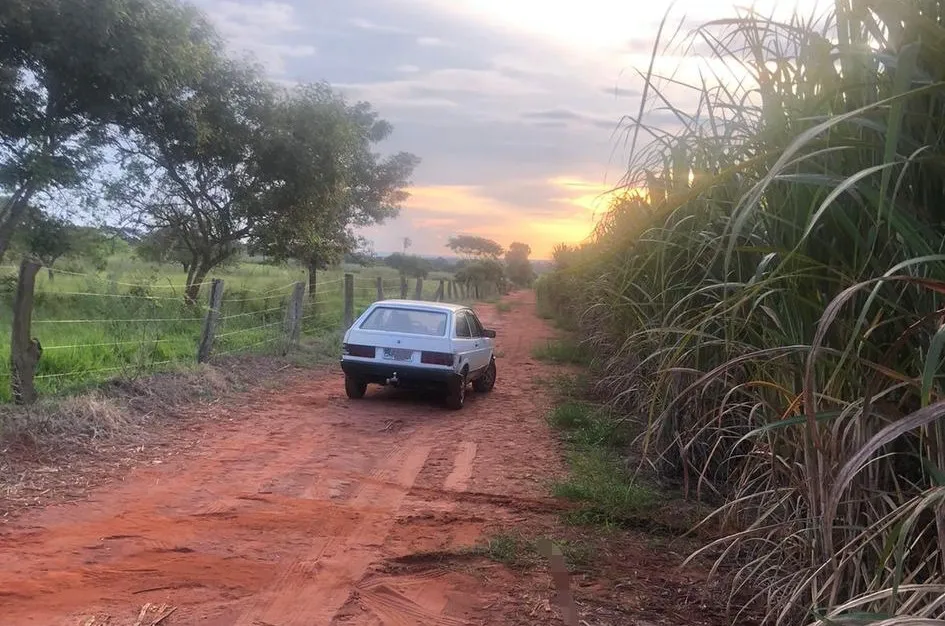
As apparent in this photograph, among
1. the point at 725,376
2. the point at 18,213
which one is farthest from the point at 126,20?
the point at 725,376

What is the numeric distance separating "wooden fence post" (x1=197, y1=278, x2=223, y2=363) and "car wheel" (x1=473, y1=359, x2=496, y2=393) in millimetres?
4157

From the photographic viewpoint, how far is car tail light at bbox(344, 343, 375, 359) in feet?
35.6

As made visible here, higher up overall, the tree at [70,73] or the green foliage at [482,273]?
the tree at [70,73]

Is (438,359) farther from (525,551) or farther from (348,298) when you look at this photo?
(348,298)

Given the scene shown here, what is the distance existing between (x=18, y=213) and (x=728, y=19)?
50.5 feet

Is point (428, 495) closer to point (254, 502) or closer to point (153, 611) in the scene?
point (254, 502)

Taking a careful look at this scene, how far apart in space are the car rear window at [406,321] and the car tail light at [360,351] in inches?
14.2

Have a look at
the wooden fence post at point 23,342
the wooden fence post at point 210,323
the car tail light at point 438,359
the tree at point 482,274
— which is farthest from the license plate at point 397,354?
the tree at point 482,274

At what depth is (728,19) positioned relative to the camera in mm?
2871

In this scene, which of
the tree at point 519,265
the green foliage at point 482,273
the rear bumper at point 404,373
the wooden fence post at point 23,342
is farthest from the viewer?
the tree at point 519,265

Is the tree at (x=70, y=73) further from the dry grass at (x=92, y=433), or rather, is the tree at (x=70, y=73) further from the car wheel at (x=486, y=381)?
the car wheel at (x=486, y=381)

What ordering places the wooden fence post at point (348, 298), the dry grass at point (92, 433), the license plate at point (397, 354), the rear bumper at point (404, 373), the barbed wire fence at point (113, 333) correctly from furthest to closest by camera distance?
the wooden fence post at point (348, 298)
the license plate at point (397, 354)
the rear bumper at point (404, 373)
the barbed wire fence at point (113, 333)
the dry grass at point (92, 433)

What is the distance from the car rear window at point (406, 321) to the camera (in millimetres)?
11164

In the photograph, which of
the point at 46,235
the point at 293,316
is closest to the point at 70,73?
the point at 46,235
